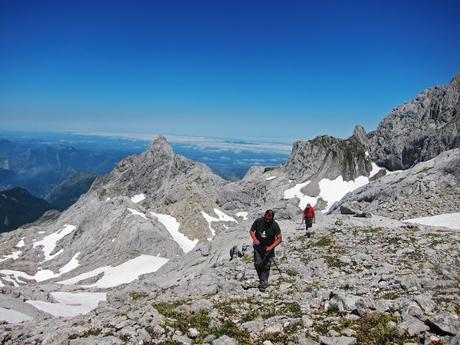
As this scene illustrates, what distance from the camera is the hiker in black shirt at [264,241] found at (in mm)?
17828

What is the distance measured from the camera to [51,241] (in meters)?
129

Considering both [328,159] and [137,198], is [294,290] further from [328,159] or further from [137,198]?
[137,198]

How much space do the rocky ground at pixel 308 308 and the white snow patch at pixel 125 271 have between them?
167 feet

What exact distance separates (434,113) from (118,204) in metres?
124

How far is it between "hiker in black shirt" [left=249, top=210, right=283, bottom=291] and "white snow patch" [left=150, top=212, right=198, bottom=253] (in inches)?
3287

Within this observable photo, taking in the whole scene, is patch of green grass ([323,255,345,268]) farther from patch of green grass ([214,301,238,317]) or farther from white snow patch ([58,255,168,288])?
white snow patch ([58,255,168,288])

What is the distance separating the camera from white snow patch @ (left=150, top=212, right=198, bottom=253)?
104 meters

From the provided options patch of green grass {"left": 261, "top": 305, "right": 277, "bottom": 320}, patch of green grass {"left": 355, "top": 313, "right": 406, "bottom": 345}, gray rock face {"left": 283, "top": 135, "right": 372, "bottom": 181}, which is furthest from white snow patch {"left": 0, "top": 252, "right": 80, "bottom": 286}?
gray rock face {"left": 283, "top": 135, "right": 372, "bottom": 181}

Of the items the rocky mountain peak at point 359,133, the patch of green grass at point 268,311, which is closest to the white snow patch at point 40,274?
the patch of green grass at point 268,311

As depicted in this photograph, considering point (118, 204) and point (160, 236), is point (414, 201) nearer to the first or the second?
point (160, 236)

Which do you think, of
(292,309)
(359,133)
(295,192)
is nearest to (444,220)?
(292,309)

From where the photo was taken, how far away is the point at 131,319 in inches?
541

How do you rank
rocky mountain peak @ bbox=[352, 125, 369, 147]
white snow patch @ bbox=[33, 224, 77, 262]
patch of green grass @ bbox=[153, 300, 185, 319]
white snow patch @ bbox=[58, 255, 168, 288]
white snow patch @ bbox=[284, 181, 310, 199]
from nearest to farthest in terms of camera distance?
patch of green grass @ bbox=[153, 300, 185, 319]
white snow patch @ bbox=[58, 255, 168, 288]
white snow patch @ bbox=[33, 224, 77, 262]
white snow patch @ bbox=[284, 181, 310, 199]
rocky mountain peak @ bbox=[352, 125, 369, 147]

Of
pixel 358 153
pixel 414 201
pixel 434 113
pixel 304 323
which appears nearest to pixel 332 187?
pixel 358 153
